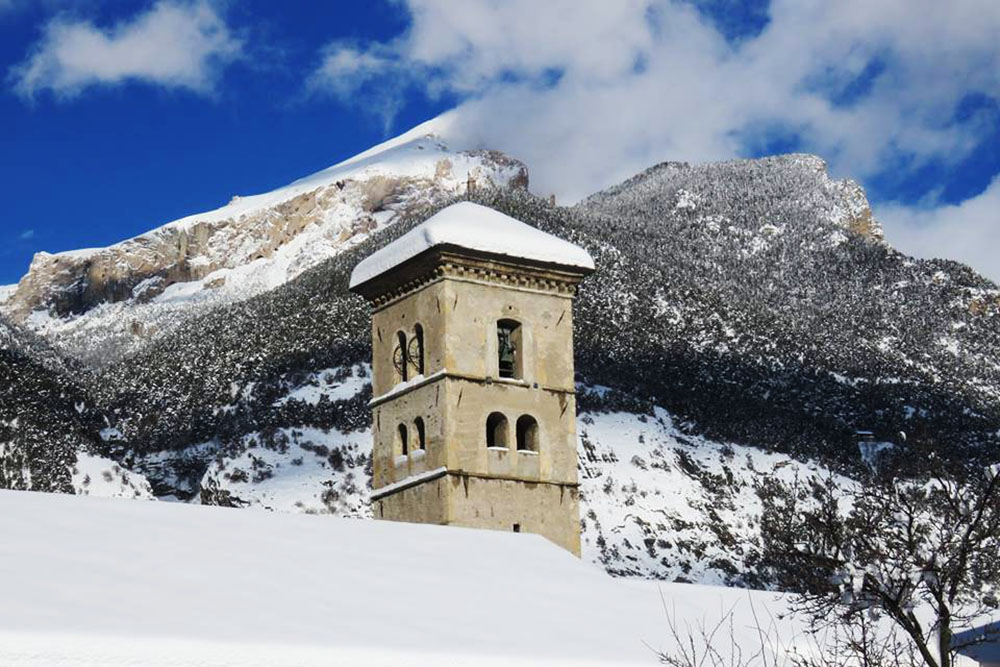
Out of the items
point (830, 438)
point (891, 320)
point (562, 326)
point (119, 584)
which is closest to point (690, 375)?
point (830, 438)

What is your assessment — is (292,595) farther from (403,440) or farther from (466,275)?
(466,275)

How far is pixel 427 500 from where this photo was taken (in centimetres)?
2347

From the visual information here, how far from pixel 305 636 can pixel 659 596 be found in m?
5.77

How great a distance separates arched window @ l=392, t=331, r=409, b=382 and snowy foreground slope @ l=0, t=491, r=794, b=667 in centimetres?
766

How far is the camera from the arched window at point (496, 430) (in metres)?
23.9

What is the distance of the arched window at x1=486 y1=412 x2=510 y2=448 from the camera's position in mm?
23880

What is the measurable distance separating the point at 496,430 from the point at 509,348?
147 centimetres

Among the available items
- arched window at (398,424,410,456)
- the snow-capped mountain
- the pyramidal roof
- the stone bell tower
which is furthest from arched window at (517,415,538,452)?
the snow-capped mountain

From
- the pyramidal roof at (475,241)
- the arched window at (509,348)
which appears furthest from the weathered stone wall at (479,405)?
the pyramidal roof at (475,241)

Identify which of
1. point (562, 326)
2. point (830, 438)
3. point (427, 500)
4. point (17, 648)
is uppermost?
point (830, 438)

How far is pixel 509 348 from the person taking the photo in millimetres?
24734

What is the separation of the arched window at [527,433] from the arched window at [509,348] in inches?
28.3

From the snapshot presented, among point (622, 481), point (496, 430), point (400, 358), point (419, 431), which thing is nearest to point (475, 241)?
point (400, 358)

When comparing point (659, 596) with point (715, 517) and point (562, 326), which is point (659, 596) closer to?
point (562, 326)
